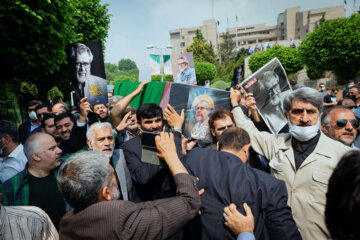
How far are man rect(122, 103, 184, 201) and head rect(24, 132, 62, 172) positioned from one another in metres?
0.78

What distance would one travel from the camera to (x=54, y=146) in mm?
2664

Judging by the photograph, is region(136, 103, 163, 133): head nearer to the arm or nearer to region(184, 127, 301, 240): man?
the arm

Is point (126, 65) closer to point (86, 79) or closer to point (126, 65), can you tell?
point (126, 65)

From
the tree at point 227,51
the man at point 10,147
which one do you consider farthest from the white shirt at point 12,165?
the tree at point 227,51

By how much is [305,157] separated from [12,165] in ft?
11.0

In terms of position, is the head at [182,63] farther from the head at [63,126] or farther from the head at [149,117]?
the head at [149,117]

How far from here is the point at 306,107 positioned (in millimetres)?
2260

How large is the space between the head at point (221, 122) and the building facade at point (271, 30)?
178 ft

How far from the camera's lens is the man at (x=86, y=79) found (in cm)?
374

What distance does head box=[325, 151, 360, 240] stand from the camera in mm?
846

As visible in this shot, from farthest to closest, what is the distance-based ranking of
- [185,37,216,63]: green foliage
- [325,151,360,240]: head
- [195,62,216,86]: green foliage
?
[185,37,216,63]: green foliage
[195,62,216,86]: green foliage
[325,151,360,240]: head

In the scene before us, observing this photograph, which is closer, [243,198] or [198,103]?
[243,198]

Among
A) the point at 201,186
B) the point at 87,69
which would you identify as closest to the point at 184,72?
the point at 87,69

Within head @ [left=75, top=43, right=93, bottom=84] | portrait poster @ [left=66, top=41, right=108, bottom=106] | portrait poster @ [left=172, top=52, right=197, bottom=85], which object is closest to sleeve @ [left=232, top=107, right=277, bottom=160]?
portrait poster @ [left=66, top=41, right=108, bottom=106]
